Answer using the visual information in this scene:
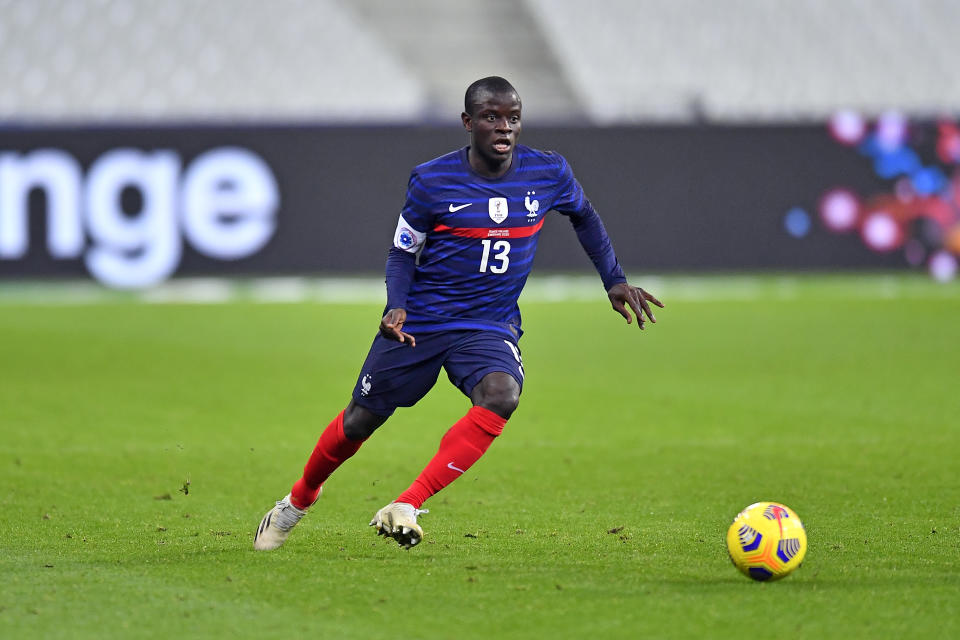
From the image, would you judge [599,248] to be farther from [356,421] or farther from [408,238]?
[356,421]

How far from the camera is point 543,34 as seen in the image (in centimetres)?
2841

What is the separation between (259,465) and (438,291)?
275cm

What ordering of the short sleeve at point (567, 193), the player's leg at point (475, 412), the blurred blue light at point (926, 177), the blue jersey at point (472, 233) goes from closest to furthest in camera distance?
the player's leg at point (475, 412) < the blue jersey at point (472, 233) < the short sleeve at point (567, 193) < the blurred blue light at point (926, 177)

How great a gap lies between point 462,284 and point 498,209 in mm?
350

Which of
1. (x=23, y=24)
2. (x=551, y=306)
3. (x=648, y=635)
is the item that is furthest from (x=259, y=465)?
(x=23, y=24)

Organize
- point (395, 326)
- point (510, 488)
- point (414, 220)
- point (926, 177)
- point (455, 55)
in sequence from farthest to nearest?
point (455, 55)
point (926, 177)
point (510, 488)
point (414, 220)
point (395, 326)

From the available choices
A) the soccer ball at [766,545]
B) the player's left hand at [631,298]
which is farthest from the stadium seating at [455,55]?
the soccer ball at [766,545]

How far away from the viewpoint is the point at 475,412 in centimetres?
565

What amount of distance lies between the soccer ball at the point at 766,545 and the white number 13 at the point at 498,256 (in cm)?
145

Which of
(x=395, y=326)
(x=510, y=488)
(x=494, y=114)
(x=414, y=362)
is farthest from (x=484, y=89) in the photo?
(x=510, y=488)

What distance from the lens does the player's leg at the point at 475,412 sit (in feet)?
18.4

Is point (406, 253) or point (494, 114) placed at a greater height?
point (494, 114)

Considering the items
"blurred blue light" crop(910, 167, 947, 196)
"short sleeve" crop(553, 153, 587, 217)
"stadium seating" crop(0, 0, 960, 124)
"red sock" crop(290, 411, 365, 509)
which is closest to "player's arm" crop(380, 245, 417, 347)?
"red sock" crop(290, 411, 365, 509)

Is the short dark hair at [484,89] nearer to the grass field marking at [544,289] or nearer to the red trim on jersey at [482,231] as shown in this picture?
the red trim on jersey at [482,231]
